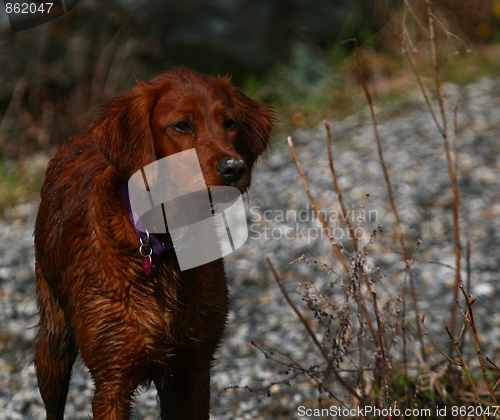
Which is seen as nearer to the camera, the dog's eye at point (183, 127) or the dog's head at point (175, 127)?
the dog's head at point (175, 127)

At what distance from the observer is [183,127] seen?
2955mm

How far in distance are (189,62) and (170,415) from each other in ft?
17.1

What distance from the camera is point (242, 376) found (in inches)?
175

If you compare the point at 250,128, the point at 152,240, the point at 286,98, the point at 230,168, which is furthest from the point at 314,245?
the point at 230,168

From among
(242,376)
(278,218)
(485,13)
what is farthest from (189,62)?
(242,376)

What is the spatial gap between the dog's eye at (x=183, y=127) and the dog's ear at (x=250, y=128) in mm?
296

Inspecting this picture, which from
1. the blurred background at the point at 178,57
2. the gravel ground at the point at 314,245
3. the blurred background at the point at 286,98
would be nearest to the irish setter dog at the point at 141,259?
the gravel ground at the point at 314,245

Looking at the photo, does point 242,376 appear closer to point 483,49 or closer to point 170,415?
point 170,415

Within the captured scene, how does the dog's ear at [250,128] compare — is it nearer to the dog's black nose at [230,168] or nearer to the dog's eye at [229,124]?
the dog's eye at [229,124]

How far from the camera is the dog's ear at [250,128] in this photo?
128 inches

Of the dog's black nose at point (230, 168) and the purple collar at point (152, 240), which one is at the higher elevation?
the dog's black nose at point (230, 168)

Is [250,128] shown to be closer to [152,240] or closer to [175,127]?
[175,127]

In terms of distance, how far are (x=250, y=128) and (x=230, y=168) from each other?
55cm

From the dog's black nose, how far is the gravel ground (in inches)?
31.2
